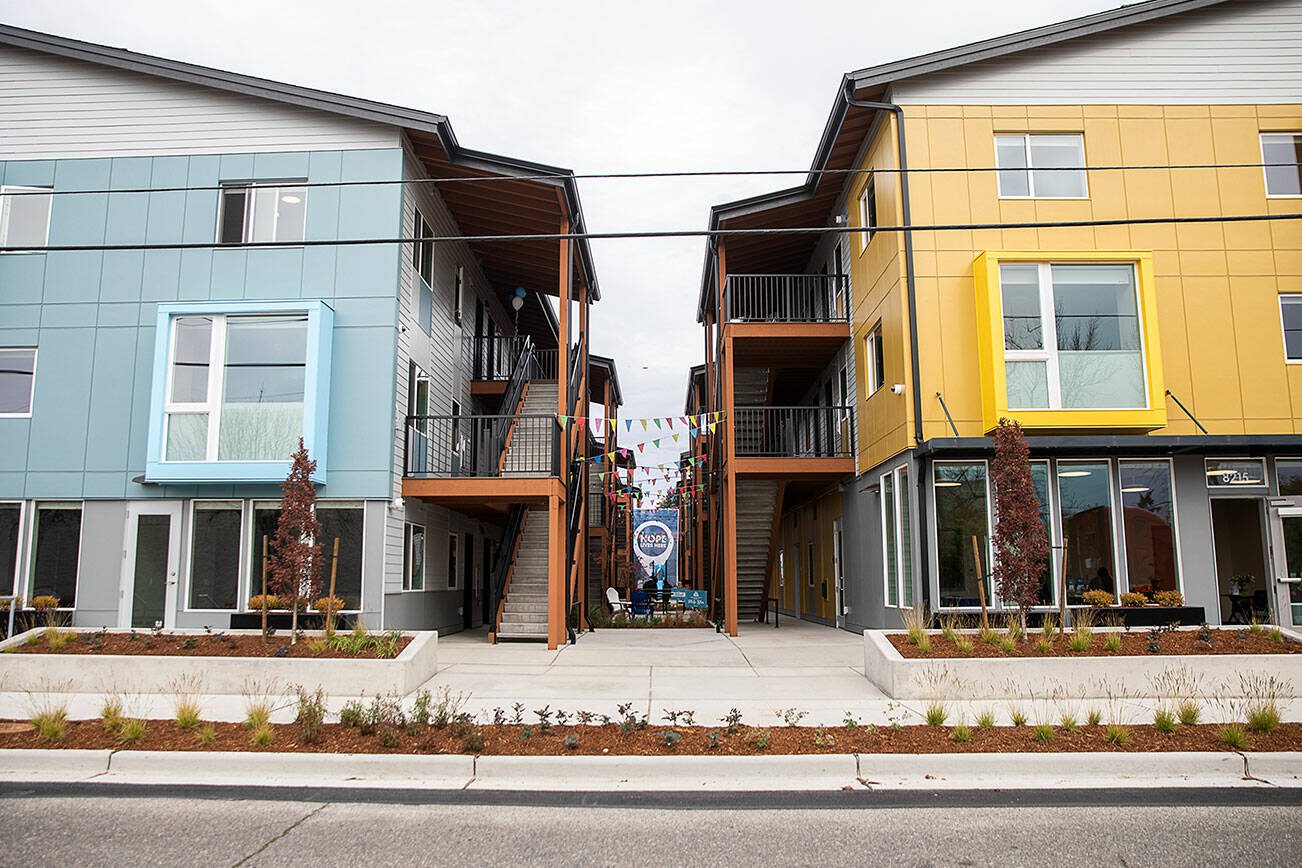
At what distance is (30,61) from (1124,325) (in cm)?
1882

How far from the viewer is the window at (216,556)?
1485cm

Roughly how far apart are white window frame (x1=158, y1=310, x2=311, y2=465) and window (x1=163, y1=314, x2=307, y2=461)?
2 cm

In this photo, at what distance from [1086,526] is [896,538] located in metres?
2.88

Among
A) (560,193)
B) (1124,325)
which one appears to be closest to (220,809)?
(560,193)

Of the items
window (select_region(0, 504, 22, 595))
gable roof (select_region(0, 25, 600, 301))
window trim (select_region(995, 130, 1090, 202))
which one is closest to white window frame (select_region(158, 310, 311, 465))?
window (select_region(0, 504, 22, 595))

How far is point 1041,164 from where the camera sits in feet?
52.0

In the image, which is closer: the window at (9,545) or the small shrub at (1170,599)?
the small shrub at (1170,599)

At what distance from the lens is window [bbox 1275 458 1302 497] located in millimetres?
15047

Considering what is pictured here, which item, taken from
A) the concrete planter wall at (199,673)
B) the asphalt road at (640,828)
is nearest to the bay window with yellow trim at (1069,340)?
the asphalt road at (640,828)

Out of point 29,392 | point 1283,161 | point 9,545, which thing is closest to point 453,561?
point 9,545

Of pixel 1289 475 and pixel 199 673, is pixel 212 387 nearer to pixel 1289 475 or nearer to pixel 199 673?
pixel 199 673

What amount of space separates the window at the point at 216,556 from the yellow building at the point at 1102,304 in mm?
10586

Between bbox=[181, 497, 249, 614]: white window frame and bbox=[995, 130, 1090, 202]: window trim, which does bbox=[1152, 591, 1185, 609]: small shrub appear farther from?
bbox=[181, 497, 249, 614]: white window frame

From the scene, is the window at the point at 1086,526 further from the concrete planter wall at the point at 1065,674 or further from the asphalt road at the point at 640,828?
the asphalt road at the point at 640,828
